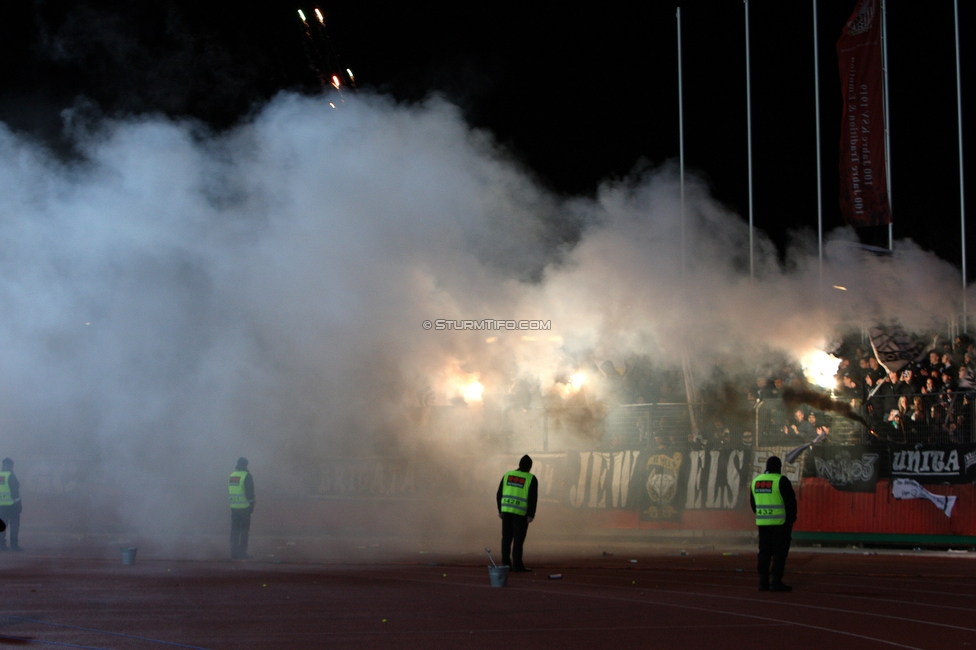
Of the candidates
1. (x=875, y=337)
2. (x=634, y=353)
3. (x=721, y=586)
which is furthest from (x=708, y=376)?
(x=721, y=586)

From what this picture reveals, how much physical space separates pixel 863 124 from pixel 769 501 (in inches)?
412

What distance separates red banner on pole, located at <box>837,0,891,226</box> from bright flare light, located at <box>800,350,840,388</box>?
2.96 m

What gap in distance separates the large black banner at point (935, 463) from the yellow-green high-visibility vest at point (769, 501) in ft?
19.5

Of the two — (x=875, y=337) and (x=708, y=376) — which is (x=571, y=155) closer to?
(x=708, y=376)

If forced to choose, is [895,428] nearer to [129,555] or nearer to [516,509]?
[516,509]

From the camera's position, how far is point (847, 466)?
15789 mm

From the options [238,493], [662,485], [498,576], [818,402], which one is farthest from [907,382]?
[238,493]

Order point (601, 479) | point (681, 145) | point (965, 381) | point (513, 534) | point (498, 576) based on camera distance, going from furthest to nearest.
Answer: point (681, 145)
point (601, 479)
point (965, 381)
point (513, 534)
point (498, 576)

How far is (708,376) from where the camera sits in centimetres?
1744

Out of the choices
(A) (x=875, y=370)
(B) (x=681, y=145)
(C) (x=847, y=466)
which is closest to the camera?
(A) (x=875, y=370)

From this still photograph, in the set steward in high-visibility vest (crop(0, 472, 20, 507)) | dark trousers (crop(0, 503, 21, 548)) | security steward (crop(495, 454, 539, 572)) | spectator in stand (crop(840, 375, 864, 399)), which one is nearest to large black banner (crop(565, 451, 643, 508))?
spectator in stand (crop(840, 375, 864, 399))

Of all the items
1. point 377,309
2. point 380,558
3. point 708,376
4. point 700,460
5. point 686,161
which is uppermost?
point 686,161

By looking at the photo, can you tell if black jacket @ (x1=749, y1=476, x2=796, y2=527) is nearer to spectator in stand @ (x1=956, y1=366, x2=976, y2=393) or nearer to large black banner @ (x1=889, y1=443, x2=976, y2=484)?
large black banner @ (x1=889, y1=443, x2=976, y2=484)

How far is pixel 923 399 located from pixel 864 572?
4.24m
